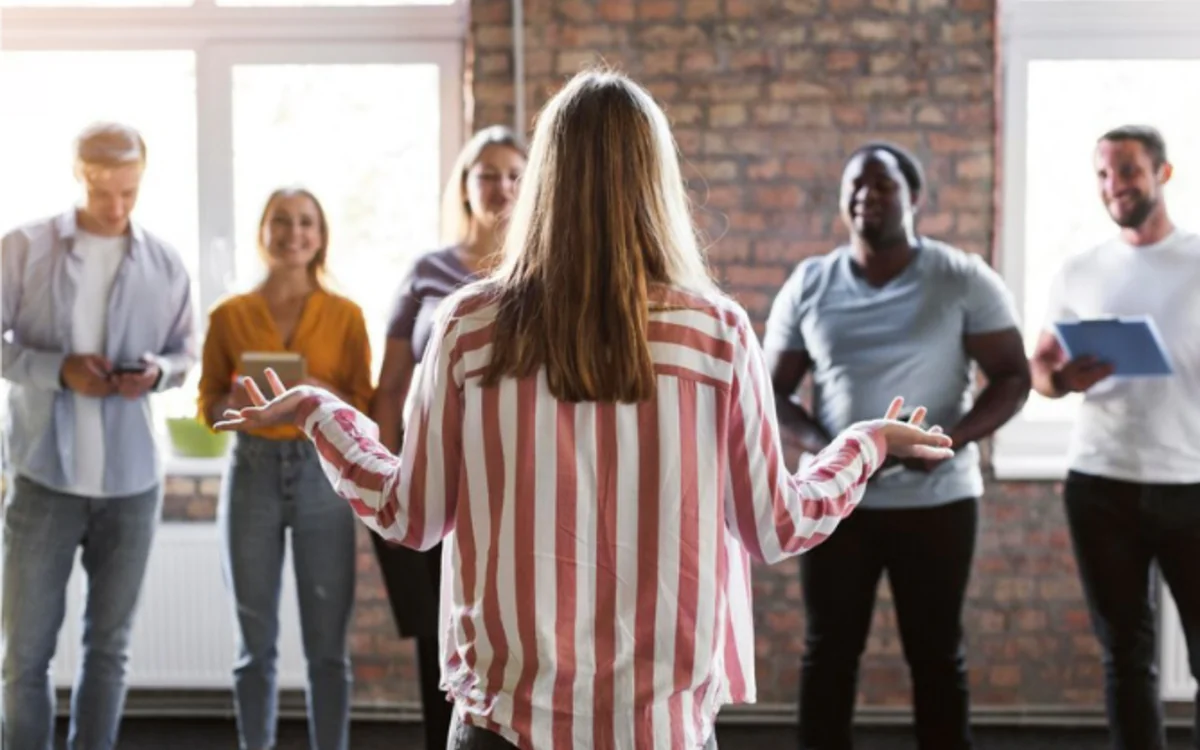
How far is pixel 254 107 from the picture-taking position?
15.3ft

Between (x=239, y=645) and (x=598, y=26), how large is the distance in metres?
2.12

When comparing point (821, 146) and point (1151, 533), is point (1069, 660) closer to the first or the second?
point (1151, 533)

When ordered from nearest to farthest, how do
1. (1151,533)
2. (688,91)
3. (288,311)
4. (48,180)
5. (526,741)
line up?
(526,741)
(1151,533)
(288,311)
(688,91)
(48,180)

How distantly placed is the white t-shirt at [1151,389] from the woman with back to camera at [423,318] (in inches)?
58.5

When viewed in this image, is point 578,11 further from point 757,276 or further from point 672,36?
point 757,276

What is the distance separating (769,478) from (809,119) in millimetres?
2833

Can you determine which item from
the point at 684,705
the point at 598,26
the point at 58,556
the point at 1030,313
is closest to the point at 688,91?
the point at 598,26

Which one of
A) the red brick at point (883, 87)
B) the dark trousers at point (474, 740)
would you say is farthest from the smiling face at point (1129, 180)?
the dark trousers at point (474, 740)

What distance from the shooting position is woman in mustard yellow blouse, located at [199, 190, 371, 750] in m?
3.44

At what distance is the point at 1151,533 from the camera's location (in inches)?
132

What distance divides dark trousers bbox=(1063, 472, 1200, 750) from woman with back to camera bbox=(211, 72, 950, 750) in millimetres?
2002

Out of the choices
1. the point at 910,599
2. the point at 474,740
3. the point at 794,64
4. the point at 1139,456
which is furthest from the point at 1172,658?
the point at 474,740

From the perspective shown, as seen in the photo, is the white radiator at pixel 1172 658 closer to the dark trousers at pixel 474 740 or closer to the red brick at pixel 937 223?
the red brick at pixel 937 223

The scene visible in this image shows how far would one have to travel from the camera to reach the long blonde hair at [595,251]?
5.16ft
